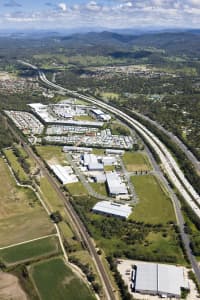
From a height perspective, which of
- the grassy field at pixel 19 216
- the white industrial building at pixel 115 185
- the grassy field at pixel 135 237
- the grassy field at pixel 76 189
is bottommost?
the grassy field at pixel 135 237

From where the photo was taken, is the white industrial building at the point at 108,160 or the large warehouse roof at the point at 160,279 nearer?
the large warehouse roof at the point at 160,279

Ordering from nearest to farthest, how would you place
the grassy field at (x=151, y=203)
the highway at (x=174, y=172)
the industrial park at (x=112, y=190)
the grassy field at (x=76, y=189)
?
1. the industrial park at (x=112, y=190)
2. the highway at (x=174, y=172)
3. the grassy field at (x=151, y=203)
4. the grassy field at (x=76, y=189)

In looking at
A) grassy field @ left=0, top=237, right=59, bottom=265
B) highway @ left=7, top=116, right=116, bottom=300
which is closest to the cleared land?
grassy field @ left=0, top=237, right=59, bottom=265

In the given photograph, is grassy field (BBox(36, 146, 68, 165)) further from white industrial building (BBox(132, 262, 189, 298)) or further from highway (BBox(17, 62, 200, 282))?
white industrial building (BBox(132, 262, 189, 298))

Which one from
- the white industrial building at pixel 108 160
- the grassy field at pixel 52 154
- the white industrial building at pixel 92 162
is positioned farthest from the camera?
the grassy field at pixel 52 154

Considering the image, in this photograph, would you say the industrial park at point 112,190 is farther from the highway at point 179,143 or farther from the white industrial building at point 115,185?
the highway at point 179,143

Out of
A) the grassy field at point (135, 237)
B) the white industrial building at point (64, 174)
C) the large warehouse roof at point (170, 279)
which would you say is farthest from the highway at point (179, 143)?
the large warehouse roof at point (170, 279)

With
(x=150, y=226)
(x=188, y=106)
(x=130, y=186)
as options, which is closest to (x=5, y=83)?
(x=188, y=106)
